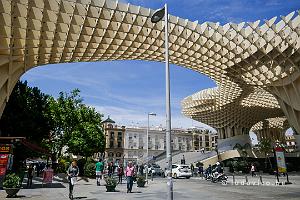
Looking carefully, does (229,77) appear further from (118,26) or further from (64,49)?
(64,49)

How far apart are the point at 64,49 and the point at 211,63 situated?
18004 millimetres

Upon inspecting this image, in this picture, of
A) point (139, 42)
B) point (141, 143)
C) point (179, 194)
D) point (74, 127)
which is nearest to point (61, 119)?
point (74, 127)

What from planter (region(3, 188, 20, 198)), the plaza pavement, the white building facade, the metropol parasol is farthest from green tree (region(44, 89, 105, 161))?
the white building facade

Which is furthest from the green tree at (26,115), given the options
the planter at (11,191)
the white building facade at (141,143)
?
the white building facade at (141,143)

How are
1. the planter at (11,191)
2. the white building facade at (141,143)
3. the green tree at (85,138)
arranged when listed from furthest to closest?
1. the white building facade at (141,143)
2. the green tree at (85,138)
3. the planter at (11,191)

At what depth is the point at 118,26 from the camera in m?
26.7

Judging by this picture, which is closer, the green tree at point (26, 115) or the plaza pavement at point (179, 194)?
the plaza pavement at point (179, 194)

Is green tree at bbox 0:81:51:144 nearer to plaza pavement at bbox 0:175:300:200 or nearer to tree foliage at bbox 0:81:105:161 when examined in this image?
tree foliage at bbox 0:81:105:161

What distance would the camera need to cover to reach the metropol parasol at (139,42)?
75.8 ft

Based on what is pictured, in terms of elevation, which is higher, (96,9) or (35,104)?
(96,9)

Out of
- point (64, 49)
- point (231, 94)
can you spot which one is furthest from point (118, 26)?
point (231, 94)

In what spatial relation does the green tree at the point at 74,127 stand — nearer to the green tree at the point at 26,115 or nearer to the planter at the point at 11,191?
the green tree at the point at 26,115

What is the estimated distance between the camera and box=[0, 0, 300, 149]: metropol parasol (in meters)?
23.1

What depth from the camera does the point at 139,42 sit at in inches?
1198
